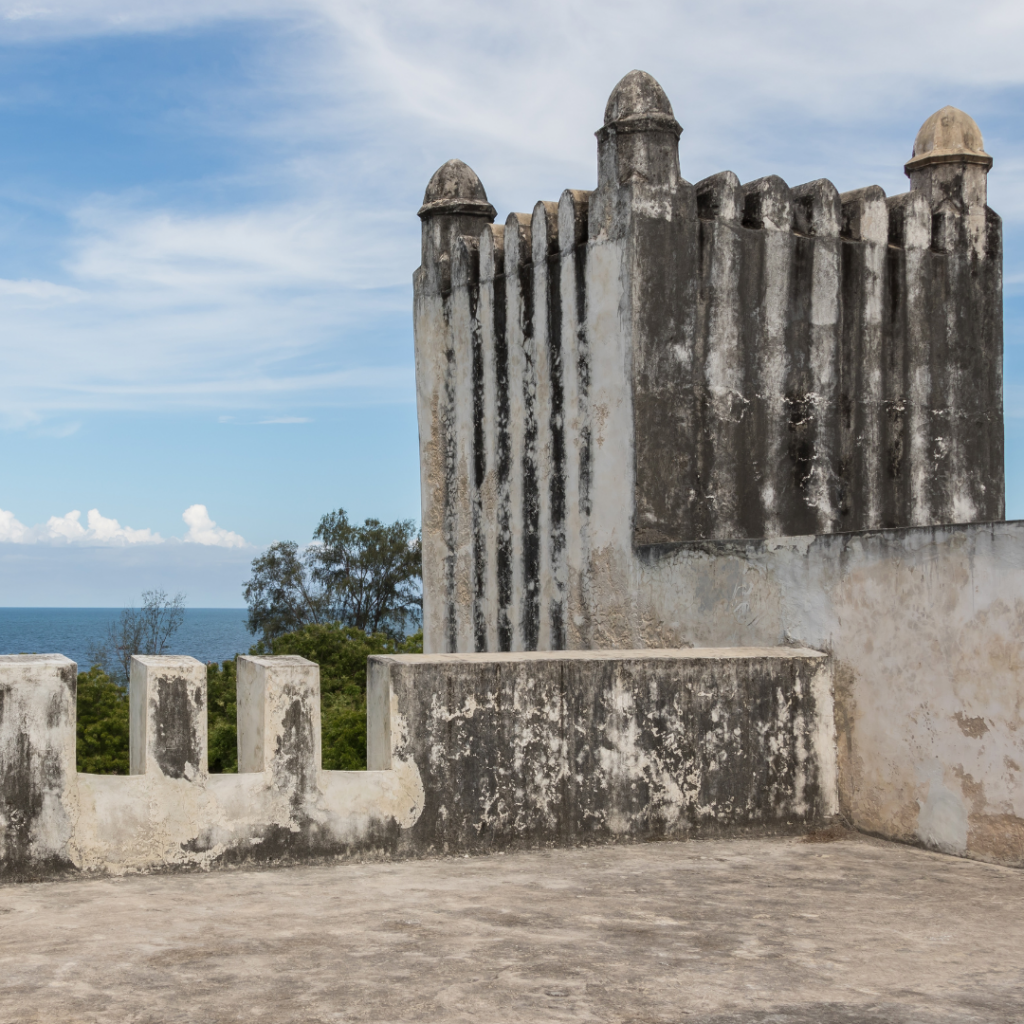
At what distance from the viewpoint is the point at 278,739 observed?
5152 millimetres

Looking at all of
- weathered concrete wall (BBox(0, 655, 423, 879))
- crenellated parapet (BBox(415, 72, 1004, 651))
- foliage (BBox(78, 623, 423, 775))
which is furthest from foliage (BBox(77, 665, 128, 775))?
weathered concrete wall (BBox(0, 655, 423, 879))

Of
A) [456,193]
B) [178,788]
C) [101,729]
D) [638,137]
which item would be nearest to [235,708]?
[101,729]

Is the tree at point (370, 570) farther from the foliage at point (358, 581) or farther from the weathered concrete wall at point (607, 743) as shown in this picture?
the weathered concrete wall at point (607, 743)

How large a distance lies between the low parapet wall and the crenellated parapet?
167 cm

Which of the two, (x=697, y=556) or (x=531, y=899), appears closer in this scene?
(x=531, y=899)

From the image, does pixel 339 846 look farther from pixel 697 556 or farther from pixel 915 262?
pixel 915 262

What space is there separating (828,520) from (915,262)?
198 centimetres

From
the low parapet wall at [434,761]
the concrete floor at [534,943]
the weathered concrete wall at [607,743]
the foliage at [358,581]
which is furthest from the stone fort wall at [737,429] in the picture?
the foliage at [358,581]

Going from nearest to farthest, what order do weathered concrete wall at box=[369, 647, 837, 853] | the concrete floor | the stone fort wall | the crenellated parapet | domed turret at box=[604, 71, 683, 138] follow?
1. the concrete floor
2. weathered concrete wall at box=[369, 647, 837, 853]
3. the stone fort wall
4. the crenellated parapet
5. domed turret at box=[604, 71, 683, 138]

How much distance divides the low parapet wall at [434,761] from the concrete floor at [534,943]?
0.50 ft

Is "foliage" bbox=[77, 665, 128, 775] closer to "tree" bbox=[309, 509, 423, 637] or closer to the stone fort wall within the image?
the stone fort wall

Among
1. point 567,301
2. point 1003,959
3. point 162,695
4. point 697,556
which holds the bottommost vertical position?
point 1003,959

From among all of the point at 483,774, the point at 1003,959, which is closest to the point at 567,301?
the point at 483,774

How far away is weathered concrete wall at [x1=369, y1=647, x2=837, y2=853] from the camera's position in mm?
5430
